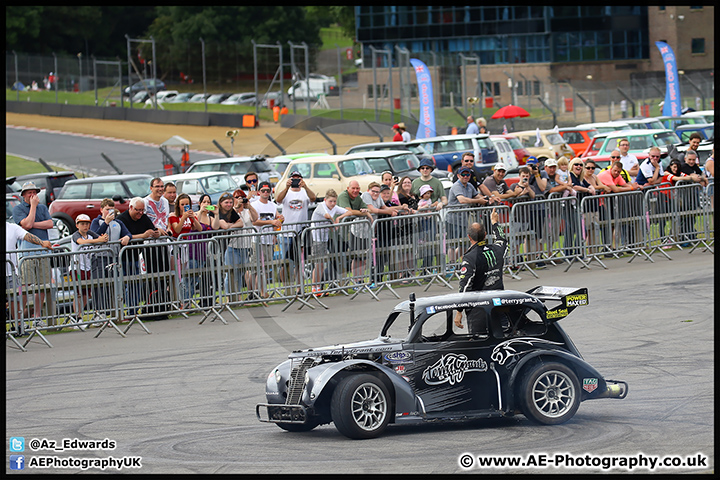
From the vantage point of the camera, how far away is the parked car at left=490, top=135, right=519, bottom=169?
30.2 metres

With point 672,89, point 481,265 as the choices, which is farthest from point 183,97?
point 481,265

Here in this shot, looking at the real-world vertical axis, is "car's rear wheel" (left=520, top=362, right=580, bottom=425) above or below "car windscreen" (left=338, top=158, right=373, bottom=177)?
below

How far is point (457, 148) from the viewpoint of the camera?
30.6 metres

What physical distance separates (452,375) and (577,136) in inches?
1072

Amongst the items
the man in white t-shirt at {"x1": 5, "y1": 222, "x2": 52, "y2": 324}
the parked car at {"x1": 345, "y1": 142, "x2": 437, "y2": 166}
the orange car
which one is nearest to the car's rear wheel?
the man in white t-shirt at {"x1": 5, "y1": 222, "x2": 52, "y2": 324}

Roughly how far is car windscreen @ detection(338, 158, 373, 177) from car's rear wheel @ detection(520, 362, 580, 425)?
17.7 m

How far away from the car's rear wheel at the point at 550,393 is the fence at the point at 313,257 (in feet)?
21.9

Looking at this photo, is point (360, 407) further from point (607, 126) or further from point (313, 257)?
point (607, 126)

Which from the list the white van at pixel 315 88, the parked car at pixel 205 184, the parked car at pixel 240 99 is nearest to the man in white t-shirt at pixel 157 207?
the parked car at pixel 205 184

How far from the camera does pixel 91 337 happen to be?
13.4 meters

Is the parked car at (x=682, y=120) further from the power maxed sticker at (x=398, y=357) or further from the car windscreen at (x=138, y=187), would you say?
the power maxed sticker at (x=398, y=357)

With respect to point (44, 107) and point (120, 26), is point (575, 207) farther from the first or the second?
point (120, 26)

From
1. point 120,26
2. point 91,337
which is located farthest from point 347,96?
point 120,26

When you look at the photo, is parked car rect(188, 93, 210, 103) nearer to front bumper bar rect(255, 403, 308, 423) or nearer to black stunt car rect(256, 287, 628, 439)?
black stunt car rect(256, 287, 628, 439)
